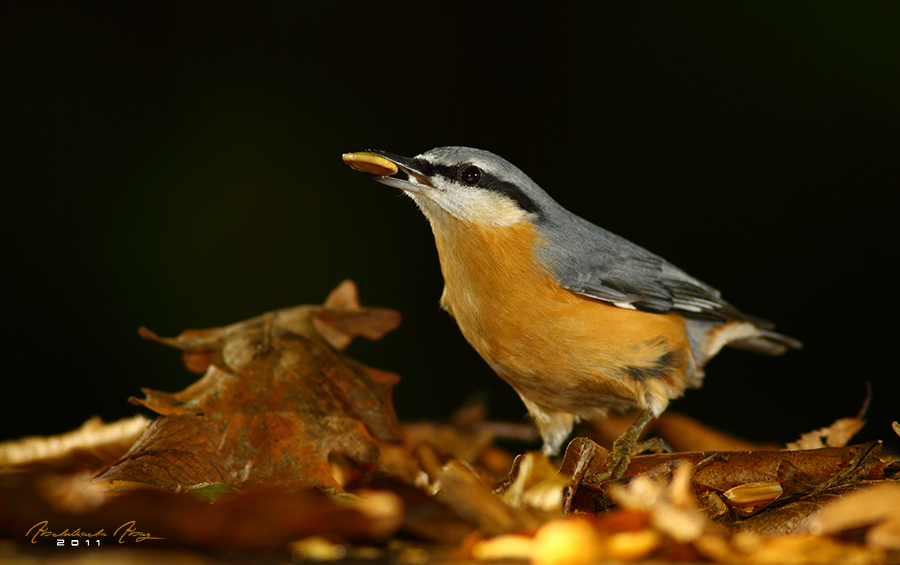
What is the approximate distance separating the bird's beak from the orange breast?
16 centimetres

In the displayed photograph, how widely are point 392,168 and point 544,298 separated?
0.64 m

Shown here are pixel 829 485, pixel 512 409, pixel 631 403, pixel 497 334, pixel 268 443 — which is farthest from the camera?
pixel 512 409

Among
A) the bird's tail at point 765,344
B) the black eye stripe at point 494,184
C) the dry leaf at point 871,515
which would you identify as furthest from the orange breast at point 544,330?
the dry leaf at point 871,515

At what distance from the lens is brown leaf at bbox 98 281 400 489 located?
4.54ft

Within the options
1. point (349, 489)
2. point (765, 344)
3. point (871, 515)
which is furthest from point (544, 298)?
point (765, 344)

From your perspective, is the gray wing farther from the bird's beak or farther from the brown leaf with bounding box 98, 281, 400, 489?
the brown leaf with bounding box 98, 281, 400, 489

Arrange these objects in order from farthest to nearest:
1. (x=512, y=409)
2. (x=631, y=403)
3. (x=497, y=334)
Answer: (x=512, y=409) → (x=631, y=403) → (x=497, y=334)

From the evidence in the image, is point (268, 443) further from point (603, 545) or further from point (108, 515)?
point (603, 545)

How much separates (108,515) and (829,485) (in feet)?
3.79

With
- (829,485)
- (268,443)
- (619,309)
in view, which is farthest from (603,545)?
(619,309)

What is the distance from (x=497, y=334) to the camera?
2.02 metres

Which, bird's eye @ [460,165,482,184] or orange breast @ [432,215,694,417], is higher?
bird's eye @ [460,165,482,184]

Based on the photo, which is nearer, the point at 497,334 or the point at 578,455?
the point at 578,455

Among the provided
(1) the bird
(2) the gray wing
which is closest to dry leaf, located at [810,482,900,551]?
(1) the bird
